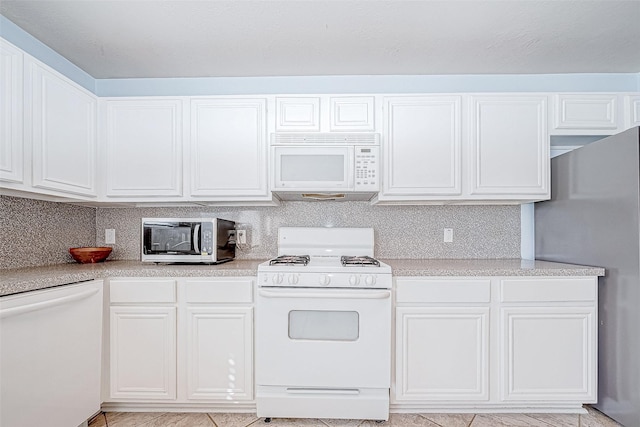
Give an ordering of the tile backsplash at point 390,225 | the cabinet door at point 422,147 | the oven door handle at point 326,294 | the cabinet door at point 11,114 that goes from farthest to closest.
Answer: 1. the tile backsplash at point 390,225
2. the cabinet door at point 422,147
3. the oven door handle at point 326,294
4. the cabinet door at point 11,114

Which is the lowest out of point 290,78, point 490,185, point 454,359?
point 454,359

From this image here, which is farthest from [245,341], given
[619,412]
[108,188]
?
[619,412]

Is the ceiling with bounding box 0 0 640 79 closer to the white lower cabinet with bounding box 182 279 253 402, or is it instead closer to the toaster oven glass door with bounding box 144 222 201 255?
the toaster oven glass door with bounding box 144 222 201 255

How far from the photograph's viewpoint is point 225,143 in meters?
2.38

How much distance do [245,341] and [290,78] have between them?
1815mm

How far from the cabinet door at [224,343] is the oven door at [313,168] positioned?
0.82 m

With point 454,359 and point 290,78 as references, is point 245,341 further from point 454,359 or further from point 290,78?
point 290,78

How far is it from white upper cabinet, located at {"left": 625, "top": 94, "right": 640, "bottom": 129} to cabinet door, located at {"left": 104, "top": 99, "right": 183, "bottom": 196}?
2912 millimetres

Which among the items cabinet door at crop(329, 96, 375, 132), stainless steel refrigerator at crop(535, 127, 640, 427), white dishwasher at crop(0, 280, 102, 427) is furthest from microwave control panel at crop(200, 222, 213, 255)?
stainless steel refrigerator at crop(535, 127, 640, 427)

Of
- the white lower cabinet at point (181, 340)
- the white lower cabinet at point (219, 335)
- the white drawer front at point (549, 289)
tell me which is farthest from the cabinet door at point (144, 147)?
the white drawer front at point (549, 289)

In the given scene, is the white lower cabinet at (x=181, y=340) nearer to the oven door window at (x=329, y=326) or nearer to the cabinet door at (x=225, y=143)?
the oven door window at (x=329, y=326)

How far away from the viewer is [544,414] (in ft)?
6.87

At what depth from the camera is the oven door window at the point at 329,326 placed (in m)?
2.01

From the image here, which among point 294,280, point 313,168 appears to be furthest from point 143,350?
point 313,168
